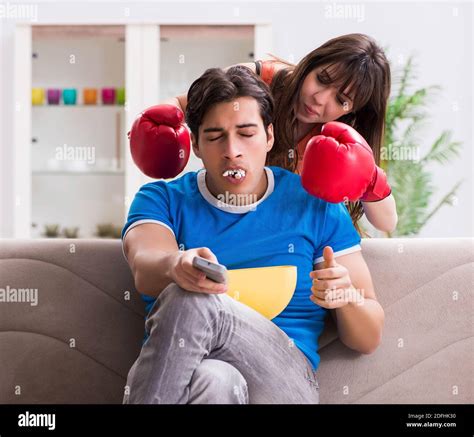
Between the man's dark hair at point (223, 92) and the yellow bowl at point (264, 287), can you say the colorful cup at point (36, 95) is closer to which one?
the man's dark hair at point (223, 92)

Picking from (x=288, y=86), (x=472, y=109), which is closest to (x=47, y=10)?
(x=472, y=109)

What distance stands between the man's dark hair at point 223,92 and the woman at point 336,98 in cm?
20

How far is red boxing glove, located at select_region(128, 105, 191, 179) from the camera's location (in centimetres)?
170

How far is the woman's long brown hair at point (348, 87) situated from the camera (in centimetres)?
178

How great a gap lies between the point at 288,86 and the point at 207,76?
1.33 ft

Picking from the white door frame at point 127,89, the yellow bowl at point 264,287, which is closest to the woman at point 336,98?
the yellow bowl at point 264,287

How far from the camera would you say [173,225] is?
1.48m

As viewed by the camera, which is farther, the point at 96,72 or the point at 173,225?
the point at 96,72

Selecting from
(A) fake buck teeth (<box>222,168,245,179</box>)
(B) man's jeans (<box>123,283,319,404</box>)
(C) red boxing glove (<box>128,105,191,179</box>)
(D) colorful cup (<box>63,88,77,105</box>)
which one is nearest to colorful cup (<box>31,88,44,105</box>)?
(D) colorful cup (<box>63,88,77,105</box>)

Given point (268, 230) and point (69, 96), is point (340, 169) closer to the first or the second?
point (268, 230)

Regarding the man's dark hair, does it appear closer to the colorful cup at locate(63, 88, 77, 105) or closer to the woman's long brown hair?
the woman's long brown hair

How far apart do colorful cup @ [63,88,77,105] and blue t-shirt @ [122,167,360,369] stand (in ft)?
10.4

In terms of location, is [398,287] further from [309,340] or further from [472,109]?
[472,109]
